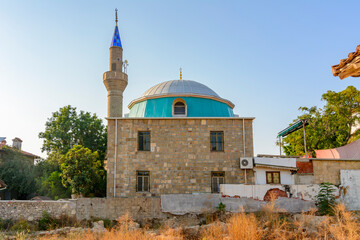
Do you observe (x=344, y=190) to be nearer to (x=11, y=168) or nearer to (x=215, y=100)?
(x=215, y=100)

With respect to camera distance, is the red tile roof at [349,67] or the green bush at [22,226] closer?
the red tile roof at [349,67]

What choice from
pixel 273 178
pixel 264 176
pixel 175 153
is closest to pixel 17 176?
pixel 175 153

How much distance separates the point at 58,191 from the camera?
19828mm

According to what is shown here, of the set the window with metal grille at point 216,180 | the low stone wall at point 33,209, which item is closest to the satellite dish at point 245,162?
the window with metal grille at point 216,180

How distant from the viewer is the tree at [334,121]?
825 inches

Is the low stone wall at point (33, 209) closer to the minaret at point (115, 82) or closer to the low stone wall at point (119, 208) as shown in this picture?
the low stone wall at point (119, 208)

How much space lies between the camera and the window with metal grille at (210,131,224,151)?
50.7 ft

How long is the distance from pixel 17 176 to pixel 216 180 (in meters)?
14.5

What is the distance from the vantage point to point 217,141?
611 inches

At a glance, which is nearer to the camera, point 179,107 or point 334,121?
point 179,107

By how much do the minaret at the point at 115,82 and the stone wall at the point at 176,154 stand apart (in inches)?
351

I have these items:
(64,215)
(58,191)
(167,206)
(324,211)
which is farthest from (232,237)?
(58,191)

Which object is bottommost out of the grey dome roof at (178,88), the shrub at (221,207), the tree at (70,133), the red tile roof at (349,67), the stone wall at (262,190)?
the shrub at (221,207)

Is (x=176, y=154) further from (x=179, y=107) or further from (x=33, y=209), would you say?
(x=33, y=209)
